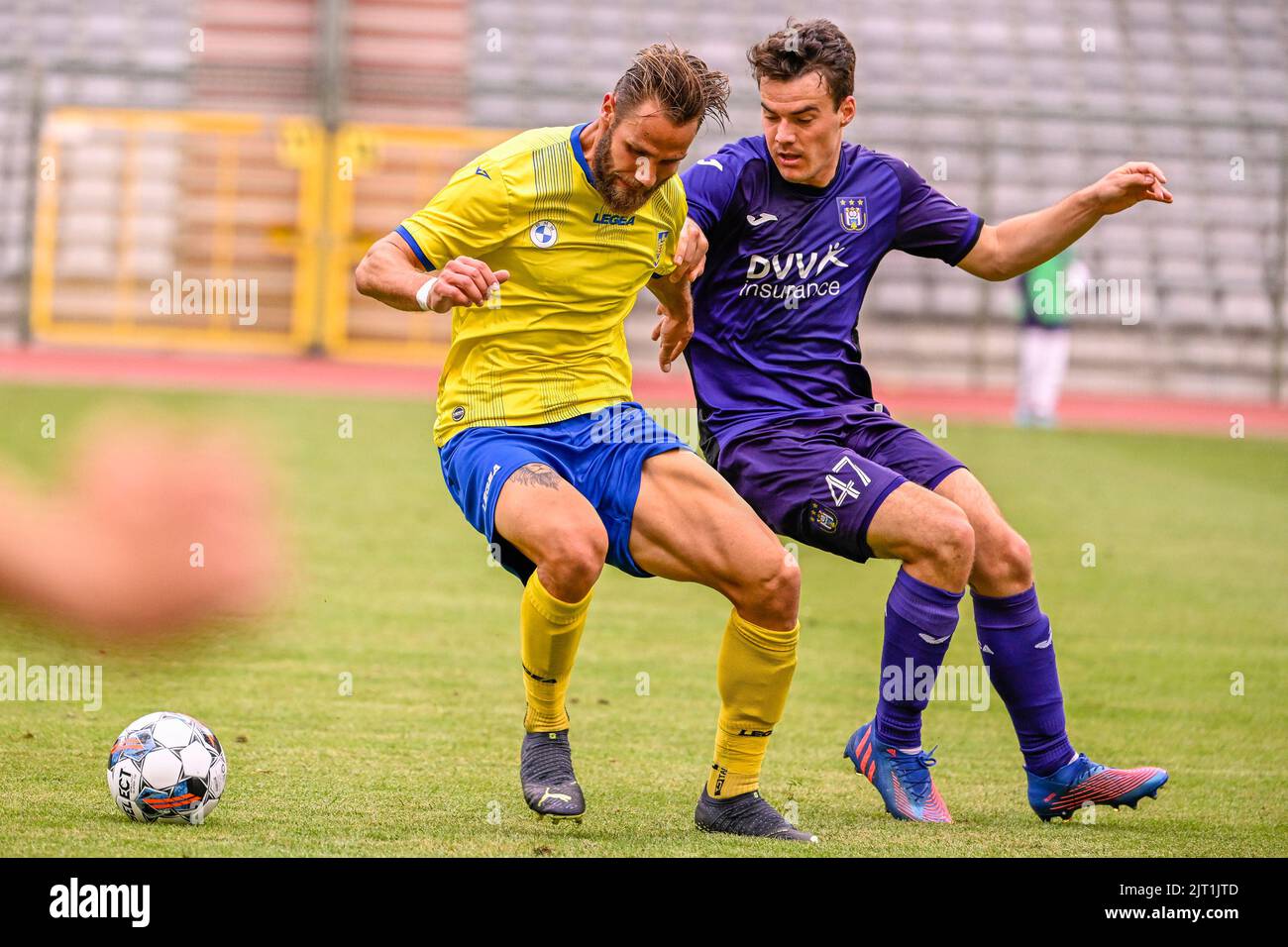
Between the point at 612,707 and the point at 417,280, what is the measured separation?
7.69 ft

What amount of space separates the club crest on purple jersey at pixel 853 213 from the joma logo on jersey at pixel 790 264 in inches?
4.3

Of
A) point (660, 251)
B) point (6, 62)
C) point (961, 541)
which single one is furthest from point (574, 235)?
point (6, 62)

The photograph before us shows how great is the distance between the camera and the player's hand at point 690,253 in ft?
15.6

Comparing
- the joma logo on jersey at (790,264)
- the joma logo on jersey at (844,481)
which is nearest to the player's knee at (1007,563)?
the joma logo on jersey at (844,481)

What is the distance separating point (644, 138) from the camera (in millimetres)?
4480

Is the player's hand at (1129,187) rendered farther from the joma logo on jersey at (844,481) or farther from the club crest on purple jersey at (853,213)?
the joma logo on jersey at (844,481)

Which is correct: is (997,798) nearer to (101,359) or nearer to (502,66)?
(101,359)

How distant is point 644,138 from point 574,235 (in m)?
0.38

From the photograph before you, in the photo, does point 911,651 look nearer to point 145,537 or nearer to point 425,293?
point 425,293

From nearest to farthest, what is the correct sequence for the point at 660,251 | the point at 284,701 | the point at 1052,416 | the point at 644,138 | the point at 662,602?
the point at 644,138 → the point at 660,251 → the point at 284,701 → the point at 662,602 → the point at 1052,416

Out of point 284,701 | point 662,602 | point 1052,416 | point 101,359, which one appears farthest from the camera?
point 101,359

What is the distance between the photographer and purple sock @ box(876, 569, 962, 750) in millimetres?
4719

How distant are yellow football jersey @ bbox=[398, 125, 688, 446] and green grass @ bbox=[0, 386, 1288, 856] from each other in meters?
1.13

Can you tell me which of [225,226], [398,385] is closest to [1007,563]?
[398,385]
